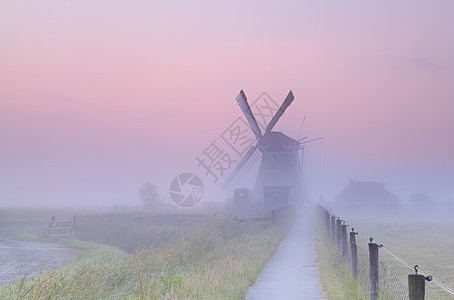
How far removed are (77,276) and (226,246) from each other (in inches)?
354

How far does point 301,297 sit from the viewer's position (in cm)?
1187

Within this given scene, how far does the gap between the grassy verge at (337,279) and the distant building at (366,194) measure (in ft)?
349

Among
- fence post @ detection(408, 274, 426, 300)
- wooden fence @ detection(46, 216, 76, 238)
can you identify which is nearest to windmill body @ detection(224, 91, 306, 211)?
wooden fence @ detection(46, 216, 76, 238)

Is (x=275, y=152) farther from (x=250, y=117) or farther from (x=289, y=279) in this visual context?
(x=289, y=279)

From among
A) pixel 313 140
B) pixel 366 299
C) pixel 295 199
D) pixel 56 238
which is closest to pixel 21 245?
pixel 56 238

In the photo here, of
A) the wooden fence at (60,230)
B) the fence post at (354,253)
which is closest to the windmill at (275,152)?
the wooden fence at (60,230)

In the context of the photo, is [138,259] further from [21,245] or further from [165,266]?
[21,245]

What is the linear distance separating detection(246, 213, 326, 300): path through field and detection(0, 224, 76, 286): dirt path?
8.41m

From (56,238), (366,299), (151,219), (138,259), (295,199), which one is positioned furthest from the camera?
(295,199)

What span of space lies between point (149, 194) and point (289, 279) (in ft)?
294

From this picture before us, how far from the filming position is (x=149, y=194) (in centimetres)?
10225

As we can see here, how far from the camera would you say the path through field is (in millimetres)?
12180

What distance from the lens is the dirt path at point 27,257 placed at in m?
20.2

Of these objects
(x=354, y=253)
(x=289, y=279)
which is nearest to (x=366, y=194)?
(x=289, y=279)
